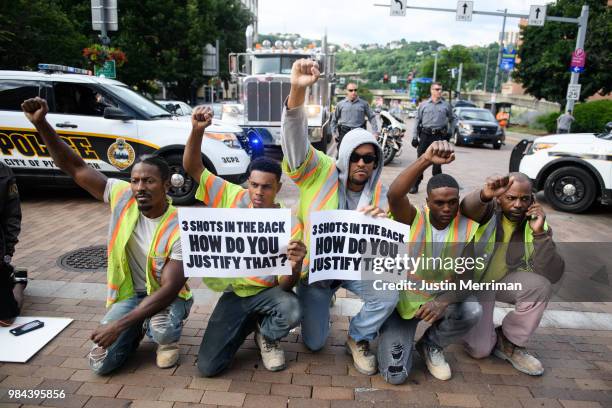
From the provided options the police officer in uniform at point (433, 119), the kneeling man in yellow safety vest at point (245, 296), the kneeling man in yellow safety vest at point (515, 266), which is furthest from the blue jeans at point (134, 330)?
the police officer in uniform at point (433, 119)

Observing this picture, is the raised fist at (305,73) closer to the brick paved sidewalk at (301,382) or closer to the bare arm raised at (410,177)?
the bare arm raised at (410,177)

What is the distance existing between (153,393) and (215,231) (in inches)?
41.9

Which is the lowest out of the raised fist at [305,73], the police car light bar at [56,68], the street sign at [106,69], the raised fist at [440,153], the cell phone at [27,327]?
the cell phone at [27,327]

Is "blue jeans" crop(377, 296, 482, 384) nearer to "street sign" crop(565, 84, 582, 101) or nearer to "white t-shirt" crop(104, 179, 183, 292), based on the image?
"white t-shirt" crop(104, 179, 183, 292)

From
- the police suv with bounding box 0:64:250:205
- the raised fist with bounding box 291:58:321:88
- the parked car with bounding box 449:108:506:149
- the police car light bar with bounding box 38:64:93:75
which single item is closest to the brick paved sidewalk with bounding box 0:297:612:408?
the raised fist with bounding box 291:58:321:88

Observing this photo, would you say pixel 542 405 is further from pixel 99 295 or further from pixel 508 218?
pixel 99 295

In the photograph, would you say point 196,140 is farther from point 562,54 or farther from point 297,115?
point 562,54

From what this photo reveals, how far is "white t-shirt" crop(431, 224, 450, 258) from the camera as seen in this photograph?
10.1 feet

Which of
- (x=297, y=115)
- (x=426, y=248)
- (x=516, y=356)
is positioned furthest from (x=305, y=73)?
(x=516, y=356)

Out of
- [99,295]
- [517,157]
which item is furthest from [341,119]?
[99,295]

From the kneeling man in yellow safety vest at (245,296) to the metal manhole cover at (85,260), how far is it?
2.28m

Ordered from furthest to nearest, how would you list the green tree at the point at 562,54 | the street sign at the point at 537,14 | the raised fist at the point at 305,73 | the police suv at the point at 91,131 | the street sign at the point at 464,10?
1. the green tree at the point at 562,54
2. the street sign at the point at 464,10
3. the street sign at the point at 537,14
4. the police suv at the point at 91,131
5. the raised fist at the point at 305,73

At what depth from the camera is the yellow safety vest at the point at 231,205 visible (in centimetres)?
314

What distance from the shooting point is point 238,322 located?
314 centimetres
